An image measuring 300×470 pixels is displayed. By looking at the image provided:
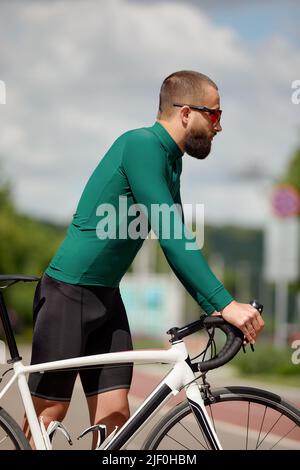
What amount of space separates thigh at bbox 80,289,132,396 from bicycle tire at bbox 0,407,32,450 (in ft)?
1.50

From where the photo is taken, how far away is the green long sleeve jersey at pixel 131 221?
3.49 metres

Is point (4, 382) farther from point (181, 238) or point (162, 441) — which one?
point (181, 238)

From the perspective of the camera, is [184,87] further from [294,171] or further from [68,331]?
[294,171]

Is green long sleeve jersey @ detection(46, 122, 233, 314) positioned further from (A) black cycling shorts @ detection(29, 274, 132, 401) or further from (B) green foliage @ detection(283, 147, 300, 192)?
(B) green foliage @ detection(283, 147, 300, 192)

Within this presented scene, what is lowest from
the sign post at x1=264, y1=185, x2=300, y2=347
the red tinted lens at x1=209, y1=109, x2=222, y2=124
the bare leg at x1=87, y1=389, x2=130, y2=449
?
the bare leg at x1=87, y1=389, x2=130, y2=449

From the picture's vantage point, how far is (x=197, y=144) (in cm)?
372

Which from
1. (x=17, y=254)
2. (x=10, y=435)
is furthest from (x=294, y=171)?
(x=10, y=435)

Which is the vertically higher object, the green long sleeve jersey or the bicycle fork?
the green long sleeve jersey

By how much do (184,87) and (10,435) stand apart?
1.40m

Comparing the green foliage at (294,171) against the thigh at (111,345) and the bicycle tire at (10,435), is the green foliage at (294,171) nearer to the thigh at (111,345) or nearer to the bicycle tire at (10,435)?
the thigh at (111,345)

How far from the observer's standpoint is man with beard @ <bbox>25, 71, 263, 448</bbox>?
3.59m

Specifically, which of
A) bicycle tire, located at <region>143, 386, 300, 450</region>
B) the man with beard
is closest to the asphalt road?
bicycle tire, located at <region>143, 386, 300, 450</region>

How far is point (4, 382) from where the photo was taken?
3.63 metres

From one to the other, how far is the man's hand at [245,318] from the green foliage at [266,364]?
1318 cm
